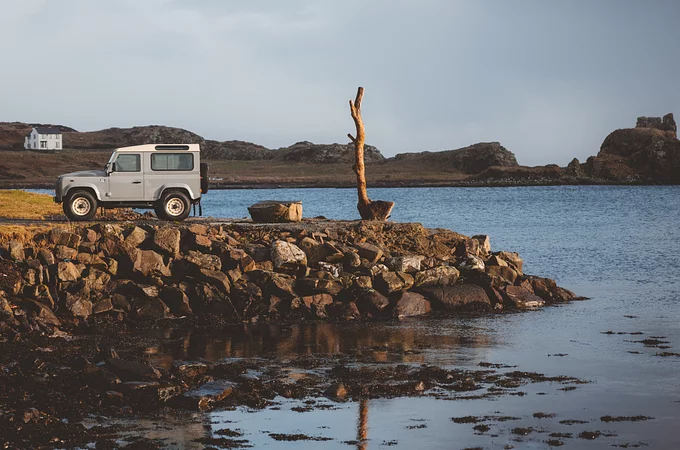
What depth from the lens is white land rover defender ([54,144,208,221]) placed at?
3122cm

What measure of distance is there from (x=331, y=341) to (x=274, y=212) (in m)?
9.90

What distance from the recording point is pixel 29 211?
36.6m

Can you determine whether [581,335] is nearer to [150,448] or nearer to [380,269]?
[380,269]

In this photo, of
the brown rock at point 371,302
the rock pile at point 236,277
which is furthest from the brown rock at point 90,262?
the brown rock at point 371,302

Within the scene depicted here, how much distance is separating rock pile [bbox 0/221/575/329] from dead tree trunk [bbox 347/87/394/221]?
375cm

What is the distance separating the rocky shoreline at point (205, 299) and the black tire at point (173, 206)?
846 mm

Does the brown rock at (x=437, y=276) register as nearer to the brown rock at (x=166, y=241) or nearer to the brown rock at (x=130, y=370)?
the brown rock at (x=166, y=241)

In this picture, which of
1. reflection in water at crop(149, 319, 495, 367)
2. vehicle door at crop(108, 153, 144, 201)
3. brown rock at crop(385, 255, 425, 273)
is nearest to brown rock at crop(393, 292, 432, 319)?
reflection in water at crop(149, 319, 495, 367)

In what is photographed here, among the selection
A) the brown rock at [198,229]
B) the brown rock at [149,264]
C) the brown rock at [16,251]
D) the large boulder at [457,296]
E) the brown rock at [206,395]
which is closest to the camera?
the brown rock at [206,395]

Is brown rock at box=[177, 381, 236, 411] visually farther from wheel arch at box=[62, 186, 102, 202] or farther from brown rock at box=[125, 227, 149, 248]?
wheel arch at box=[62, 186, 102, 202]

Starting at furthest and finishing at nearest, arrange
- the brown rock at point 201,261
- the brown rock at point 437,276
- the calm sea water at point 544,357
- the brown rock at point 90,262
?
the brown rock at point 437,276 < the brown rock at point 201,261 < the brown rock at point 90,262 < the calm sea water at point 544,357

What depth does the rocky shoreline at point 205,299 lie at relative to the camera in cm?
1734

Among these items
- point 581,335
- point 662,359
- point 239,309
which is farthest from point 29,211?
point 662,359

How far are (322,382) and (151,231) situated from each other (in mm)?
10903
